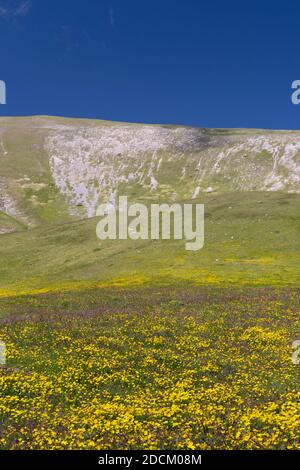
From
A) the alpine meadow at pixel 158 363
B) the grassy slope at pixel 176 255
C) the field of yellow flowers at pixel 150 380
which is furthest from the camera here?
the grassy slope at pixel 176 255

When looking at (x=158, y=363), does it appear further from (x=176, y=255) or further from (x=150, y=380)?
(x=176, y=255)

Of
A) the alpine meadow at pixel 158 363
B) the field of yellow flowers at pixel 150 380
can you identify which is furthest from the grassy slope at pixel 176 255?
the field of yellow flowers at pixel 150 380

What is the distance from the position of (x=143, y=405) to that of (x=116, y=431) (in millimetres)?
2395

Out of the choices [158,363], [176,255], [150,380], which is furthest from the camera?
[176,255]

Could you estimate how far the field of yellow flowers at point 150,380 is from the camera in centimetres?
1374

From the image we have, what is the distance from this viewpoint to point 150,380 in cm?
1928

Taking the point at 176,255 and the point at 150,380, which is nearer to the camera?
the point at 150,380

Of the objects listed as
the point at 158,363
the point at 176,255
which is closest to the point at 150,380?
the point at 158,363

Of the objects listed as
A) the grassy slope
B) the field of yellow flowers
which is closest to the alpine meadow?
the field of yellow flowers

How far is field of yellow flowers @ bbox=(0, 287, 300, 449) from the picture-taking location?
1374 centimetres

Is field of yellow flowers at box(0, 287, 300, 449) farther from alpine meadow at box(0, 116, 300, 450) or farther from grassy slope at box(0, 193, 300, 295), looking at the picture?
grassy slope at box(0, 193, 300, 295)

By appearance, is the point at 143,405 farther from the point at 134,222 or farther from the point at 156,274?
the point at 134,222

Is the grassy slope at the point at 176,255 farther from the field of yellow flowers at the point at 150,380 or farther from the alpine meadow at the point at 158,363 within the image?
the field of yellow flowers at the point at 150,380

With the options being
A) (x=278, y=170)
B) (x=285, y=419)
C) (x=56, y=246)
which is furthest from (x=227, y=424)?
(x=278, y=170)
